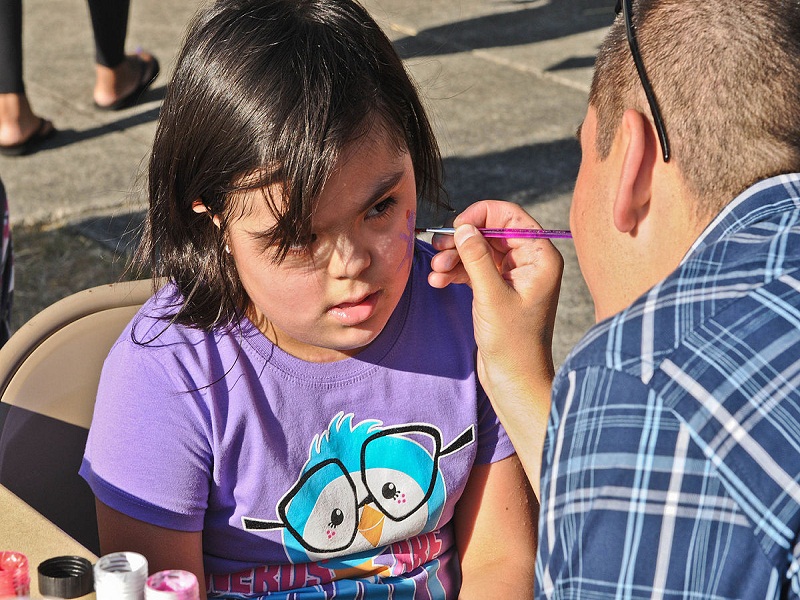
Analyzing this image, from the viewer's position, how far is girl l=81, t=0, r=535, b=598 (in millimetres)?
1441

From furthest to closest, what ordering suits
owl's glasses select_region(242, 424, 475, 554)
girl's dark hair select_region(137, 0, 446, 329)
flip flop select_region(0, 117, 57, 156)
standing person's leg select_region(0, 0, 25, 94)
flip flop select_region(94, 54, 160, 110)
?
flip flop select_region(94, 54, 160, 110) < flip flop select_region(0, 117, 57, 156) < standing person's leg select_region(0, 0, 25, 94) < owl's glasses select_region(242, 424, 475, 554) < girl's dark hair select_region(137, 0, 446, 329)

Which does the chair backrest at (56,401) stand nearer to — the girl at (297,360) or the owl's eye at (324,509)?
the girl at (297,360)

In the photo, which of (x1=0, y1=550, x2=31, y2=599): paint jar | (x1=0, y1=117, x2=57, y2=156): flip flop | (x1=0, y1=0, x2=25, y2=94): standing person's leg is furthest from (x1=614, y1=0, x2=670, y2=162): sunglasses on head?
(x1=0, y1=117, x2=57, y2=156): flip flop

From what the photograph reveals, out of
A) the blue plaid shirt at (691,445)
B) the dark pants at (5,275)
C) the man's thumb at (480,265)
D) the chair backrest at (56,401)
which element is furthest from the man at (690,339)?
the dark pants at (5,275)

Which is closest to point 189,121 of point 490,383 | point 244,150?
point 244,150

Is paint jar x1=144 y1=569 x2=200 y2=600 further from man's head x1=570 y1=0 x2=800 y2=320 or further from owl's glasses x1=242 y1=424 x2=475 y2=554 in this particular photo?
man's head x1=570 y1=0 x2=800 y2=320

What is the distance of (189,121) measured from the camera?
149 centimetres

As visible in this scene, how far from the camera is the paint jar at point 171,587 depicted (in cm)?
104

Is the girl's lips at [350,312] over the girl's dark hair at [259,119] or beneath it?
beneath

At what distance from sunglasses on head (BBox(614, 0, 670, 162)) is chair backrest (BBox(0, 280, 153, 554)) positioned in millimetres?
959

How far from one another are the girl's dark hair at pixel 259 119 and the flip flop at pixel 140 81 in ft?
11.9

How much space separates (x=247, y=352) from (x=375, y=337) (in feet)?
0.66

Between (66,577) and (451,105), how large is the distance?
171 inches

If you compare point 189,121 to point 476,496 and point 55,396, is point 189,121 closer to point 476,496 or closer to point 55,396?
point 55,396
